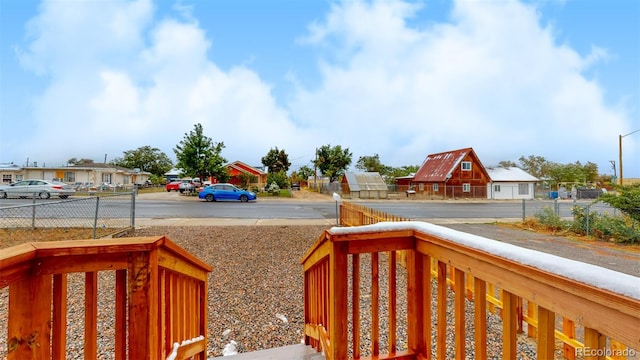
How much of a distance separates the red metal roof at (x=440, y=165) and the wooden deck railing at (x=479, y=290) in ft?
92.7

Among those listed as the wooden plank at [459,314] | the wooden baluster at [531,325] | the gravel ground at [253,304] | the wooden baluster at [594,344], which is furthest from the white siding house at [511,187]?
the wooden baluster at [594,344]

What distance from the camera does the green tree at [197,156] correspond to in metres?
23.0

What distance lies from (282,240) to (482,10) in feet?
28.1

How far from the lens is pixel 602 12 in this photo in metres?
6.49

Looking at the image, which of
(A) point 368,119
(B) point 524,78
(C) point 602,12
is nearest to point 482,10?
(C) point 602,12

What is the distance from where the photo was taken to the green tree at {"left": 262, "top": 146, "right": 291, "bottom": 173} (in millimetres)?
42625

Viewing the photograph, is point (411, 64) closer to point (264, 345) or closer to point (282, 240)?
point (282, 240)

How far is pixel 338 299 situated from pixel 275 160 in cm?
4174

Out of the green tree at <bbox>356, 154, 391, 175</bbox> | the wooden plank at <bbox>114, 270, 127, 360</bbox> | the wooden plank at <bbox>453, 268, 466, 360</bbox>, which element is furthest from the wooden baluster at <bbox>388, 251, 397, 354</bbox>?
the green tree at <bbox>356, 154, 391, 175</bbox>

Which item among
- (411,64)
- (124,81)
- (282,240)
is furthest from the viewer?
(411,64)

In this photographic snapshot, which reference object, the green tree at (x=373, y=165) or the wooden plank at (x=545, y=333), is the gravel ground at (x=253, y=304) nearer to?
the wooden plank at (x=545, y=333)

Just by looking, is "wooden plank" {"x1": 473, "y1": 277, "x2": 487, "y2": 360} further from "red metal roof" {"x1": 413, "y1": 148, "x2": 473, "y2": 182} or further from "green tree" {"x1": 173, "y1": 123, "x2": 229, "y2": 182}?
"red metal roof" {"x1": 413, "y1": 148, "x2": 473, "y2": 182}

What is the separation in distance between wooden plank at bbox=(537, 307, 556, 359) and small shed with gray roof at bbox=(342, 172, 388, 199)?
2602 centimetres

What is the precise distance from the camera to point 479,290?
1.29 m
